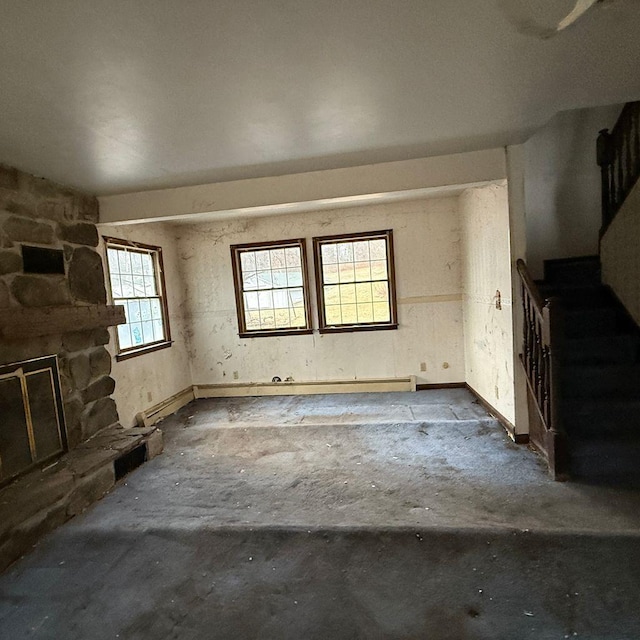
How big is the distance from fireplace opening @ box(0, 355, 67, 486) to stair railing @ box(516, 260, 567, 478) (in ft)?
11.8

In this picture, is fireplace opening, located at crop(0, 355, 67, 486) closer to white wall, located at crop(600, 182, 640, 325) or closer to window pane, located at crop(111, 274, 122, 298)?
window pane, located at crop(111, 274, 122, 298)

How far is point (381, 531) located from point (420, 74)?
231cm

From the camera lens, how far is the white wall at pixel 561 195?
394cm

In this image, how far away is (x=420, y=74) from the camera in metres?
1.76

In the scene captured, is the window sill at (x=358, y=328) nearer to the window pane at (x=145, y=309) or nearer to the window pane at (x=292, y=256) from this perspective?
the window pane at (x=292, y=256)

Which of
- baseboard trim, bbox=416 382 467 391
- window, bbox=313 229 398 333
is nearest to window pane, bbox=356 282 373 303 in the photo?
window, bbox=313 229 398 333

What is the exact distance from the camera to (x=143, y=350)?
4.27 m

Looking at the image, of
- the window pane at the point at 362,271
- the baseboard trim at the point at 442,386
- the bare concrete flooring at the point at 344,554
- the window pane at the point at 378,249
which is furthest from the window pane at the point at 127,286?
the baseboard trim at the point at 442,386

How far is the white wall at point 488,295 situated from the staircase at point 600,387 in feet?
1.62

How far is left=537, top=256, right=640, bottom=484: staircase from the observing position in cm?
257

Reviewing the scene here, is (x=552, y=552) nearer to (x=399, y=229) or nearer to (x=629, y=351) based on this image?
(x=629, y=351)

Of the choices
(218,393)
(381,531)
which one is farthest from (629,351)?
(218,393)

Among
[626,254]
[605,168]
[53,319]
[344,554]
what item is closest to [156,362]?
[53,319]

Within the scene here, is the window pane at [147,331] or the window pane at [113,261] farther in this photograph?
the window pane at [147,331]
